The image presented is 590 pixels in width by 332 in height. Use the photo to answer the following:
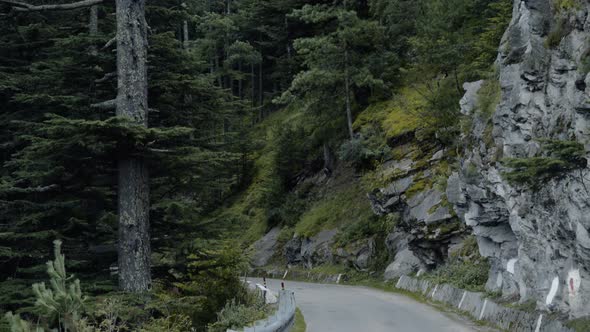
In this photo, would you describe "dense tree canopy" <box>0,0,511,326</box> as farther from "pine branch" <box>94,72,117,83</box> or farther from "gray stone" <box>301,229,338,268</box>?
"gray stone" <box>301,229,338,268</box>

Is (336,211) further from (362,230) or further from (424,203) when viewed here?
(424,203)

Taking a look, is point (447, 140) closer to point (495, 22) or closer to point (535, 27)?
point (495, 22)

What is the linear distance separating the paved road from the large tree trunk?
4.83 metres

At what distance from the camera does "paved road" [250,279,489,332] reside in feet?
51.8

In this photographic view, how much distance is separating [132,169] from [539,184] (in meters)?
9.94

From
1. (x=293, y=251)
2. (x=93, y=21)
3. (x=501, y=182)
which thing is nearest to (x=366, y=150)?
(x=293, y=251)

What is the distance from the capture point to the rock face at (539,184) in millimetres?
11562

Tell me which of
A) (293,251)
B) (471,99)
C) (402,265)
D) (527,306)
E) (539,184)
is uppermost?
(471,99)

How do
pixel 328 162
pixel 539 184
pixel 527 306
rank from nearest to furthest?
pixel 539 184
pixel 527 306
pixel 328 162

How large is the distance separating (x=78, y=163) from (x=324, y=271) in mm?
18573

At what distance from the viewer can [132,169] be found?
52.9 feet

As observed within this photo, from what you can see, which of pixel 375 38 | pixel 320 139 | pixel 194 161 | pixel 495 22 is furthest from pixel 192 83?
pixel 320 139

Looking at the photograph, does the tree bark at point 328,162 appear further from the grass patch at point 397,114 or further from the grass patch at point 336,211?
the grass patch at point 397,114

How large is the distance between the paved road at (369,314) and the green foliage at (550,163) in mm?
5391
